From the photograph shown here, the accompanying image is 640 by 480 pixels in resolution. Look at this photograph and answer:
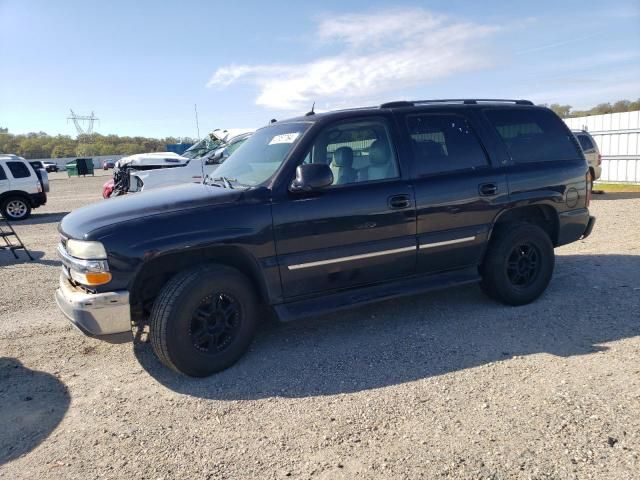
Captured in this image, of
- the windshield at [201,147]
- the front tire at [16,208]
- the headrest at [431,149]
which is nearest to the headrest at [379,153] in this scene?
the headrest at [431,149]

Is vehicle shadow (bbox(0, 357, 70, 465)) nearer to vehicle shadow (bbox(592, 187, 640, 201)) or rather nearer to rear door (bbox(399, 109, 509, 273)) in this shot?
rear door (bbox(399, 109, 509, 273))

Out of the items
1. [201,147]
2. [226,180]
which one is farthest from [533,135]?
[201,147]

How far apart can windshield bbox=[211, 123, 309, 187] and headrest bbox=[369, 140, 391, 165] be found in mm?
629

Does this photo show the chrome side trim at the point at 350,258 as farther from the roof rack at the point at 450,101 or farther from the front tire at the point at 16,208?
the front tire at the point at 16,208

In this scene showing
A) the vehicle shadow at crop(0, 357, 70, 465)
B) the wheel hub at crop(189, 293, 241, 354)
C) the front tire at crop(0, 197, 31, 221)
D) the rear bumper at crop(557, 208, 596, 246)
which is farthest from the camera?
the front tire at crop(0, 197, 31, 221)

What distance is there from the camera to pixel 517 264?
480 centimetres

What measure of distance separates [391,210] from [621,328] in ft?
7.60

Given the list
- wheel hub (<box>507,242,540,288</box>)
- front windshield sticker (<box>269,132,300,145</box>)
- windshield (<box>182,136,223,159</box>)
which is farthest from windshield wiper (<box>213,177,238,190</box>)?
windshield (<box>182,136,223,159</box>)

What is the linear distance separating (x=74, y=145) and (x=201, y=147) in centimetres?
10120

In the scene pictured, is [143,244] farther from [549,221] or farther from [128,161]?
[128,161]

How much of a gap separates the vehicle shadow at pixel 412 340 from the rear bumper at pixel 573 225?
61cm

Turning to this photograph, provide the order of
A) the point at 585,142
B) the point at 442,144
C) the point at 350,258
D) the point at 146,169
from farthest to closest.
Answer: the point at 585,142, the point at 146,169, the point at 442,144, the point at 350,258

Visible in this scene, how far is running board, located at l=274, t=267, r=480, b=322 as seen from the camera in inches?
151

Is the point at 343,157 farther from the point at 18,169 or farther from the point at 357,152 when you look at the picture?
the point at 18,169
